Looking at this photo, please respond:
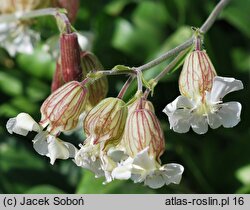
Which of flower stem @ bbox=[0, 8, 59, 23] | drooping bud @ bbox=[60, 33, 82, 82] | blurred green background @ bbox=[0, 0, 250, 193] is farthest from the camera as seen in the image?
blurred green background @ bbox=[0, 0, 250, 193]

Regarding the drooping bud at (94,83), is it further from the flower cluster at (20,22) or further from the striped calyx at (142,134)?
the flower cluster at (20,22)

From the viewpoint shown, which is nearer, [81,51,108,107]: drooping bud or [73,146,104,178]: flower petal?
[73,146,104,178]: flower petal

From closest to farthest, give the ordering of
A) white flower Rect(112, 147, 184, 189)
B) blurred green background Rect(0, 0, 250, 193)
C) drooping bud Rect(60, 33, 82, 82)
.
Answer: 1. white flower Rect(112, 147, 184, 189)
2. drooping bud Rect(60, 33, 82, 82)
3. blurred green background Rect(0, 0, 250, 193)

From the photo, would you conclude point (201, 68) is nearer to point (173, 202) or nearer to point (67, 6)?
point (173, 202)

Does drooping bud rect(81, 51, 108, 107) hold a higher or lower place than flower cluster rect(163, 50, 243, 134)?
higher

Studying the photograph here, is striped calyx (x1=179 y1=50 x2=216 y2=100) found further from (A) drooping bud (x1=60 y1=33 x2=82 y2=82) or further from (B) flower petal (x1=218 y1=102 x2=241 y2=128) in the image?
(A) drooping bud (x1=60 y1=33 x2=82 y2=82)

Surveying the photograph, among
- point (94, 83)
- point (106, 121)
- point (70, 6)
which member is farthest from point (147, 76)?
point (106, 121)

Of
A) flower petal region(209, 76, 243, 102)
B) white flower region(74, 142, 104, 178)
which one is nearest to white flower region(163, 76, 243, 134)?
flower petal region(209, 76, 243, 102)

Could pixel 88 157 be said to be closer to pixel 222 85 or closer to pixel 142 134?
pixel 142 134

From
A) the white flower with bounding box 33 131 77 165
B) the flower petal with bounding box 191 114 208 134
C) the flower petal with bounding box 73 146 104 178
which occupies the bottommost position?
the flower petal with bounding box 73 146 104 178
